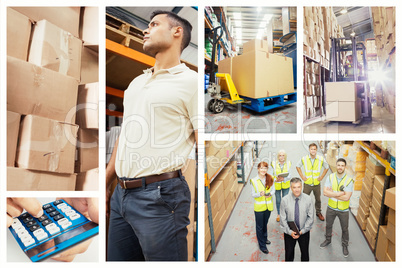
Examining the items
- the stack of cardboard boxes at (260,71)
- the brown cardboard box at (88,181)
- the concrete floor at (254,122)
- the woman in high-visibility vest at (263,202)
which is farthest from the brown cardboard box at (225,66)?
the brown cardboard box at (88,181)

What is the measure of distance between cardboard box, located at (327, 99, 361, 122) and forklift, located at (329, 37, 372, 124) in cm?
5

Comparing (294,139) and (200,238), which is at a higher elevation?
(294,139)

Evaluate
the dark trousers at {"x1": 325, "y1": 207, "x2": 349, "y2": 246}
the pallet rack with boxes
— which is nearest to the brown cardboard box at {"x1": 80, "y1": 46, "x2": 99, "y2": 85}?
the pallet rack with boxes

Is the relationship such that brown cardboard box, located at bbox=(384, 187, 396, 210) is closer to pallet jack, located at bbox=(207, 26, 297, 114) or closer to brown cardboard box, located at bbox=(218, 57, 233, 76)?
pallet jack, located at bbox=(207, 26, 297, 114)

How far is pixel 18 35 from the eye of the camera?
1.23 metres

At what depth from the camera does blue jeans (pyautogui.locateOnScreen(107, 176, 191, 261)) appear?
1094 mm

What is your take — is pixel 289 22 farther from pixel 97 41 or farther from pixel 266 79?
pixel 97 41

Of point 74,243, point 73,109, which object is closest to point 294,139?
point 73,109

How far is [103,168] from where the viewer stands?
136cm

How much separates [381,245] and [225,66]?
1.74 m

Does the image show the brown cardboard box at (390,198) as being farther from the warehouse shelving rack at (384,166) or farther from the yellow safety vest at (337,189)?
the yellow safety vest at (337,189)

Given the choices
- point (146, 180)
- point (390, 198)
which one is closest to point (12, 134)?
point (146, 180)

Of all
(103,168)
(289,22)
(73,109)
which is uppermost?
(289,22)
